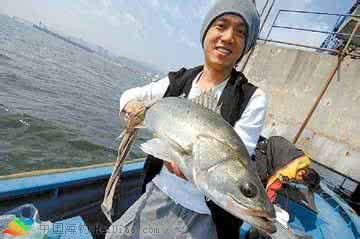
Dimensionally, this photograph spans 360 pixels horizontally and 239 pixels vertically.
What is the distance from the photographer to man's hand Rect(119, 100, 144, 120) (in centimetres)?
222

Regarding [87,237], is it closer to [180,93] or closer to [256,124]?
[180,93]

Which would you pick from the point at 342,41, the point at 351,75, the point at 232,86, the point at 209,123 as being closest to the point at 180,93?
the point at 232,86

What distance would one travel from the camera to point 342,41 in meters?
15.2

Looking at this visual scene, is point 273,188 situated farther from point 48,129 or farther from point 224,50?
point 48,129

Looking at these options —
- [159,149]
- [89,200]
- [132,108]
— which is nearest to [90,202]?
[89,200]

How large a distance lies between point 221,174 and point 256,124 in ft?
1.70

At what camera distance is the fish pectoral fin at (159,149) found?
172 cm

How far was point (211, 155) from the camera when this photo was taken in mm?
1638

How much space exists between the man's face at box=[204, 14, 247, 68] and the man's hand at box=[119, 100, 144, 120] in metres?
0.61

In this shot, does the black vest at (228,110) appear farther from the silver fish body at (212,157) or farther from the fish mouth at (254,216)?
the fish mouth at (254,216)

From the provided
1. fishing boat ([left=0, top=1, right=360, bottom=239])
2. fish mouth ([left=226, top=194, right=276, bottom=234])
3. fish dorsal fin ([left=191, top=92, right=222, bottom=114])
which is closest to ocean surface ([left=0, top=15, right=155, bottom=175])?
fishing boat ([left=0, top=1, right=360, bottom=239])

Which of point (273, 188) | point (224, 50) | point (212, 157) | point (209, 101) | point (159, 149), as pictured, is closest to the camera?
point (212, 157)

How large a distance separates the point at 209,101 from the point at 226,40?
0.45 m

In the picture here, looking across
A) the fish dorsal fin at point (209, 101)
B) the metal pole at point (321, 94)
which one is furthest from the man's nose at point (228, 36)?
the metal pole at point (321, 94)
